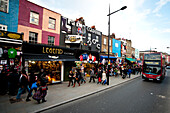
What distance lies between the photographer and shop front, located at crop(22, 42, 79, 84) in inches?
340

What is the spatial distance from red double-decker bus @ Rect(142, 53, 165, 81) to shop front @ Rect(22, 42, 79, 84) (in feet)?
34.1

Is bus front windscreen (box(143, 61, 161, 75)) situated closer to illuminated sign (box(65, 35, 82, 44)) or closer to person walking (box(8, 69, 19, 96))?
illuminated sign (box(65, 35, 82, 44))

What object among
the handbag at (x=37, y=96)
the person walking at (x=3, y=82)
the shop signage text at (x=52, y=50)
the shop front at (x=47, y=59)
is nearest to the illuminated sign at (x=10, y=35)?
the shop front at (x=47, y=59)

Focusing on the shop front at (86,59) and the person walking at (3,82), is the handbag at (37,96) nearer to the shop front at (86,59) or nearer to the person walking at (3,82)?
the person walking at (3,82)

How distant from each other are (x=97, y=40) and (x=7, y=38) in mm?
13391

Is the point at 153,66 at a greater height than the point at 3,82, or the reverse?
the point at 153,66

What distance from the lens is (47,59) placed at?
30.5 ft

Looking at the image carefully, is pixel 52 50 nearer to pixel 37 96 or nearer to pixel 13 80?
pixel 13 80

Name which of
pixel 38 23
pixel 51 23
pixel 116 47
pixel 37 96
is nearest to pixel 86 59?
pixel 51 23

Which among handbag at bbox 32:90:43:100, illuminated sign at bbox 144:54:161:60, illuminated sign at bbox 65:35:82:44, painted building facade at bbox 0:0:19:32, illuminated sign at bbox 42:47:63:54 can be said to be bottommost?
handbag at bbox 32:90:43:100

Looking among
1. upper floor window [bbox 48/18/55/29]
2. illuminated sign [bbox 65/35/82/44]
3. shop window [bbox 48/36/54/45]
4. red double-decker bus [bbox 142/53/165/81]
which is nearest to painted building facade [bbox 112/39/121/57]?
red double-decker bus [bbox 142/53/165/81]

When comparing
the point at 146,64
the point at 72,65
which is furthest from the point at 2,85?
the point at 146,64

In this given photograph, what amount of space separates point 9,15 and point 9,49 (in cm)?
349

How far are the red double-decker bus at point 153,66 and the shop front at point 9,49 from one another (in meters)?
15.3
